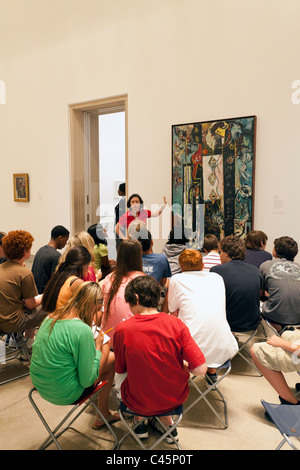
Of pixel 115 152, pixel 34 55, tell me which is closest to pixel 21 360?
pixel 115 152

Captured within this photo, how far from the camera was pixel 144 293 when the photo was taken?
6.96 feet

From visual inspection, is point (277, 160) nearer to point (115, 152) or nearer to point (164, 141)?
point (164, 141)

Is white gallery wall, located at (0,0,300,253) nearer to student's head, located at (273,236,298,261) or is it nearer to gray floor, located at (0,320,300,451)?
student's head, located at (273,236,298,261)

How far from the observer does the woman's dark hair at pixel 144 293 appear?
2119 mm

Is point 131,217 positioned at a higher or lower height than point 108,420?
higher

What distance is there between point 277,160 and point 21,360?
4.26 m

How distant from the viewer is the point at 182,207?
Result: 238 inches

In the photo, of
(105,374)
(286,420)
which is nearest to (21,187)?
(105,374)

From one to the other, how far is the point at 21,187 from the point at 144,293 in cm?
723

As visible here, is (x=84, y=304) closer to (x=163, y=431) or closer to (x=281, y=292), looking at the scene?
(x=163, y=431)

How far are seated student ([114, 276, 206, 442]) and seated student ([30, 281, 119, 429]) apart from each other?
0.64ft

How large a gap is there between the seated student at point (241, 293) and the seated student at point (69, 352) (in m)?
1.43

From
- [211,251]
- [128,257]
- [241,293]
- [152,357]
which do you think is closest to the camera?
[152,357]

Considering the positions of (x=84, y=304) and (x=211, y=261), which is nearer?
(x=84, y=304)
